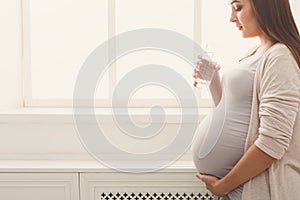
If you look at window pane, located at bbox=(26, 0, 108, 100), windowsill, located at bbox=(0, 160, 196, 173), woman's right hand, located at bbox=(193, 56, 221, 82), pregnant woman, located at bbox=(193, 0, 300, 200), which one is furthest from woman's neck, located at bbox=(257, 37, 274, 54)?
window pane, located at bbox=(26, 0, 108, 100)

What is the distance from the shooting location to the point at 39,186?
5.89 ft

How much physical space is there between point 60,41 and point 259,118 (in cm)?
126

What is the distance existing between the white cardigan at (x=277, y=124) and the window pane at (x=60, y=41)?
3.49 ft

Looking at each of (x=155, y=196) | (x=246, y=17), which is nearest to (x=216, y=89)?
(x=246, y=17)

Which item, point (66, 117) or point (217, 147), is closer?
point (217, 147)

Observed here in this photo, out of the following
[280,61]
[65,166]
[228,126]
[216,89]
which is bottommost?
Answer: [65,166]

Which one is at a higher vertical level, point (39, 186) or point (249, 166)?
point (249, 166)

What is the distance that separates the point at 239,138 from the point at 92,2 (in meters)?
1.18

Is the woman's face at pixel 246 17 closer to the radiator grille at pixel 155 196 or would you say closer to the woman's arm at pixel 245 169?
the woman's arm at pixel 245 169

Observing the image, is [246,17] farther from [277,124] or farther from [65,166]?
[65,166]

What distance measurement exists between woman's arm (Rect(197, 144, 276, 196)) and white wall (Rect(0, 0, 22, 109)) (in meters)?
1.15

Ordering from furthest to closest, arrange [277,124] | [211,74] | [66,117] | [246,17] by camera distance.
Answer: [66,117]
[211,74]
[246,17]
[277,124]

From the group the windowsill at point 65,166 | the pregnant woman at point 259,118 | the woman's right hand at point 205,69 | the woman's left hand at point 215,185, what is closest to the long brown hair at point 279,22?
the pregnant woman at point 259,118

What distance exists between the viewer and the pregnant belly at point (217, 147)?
1.47 meters
